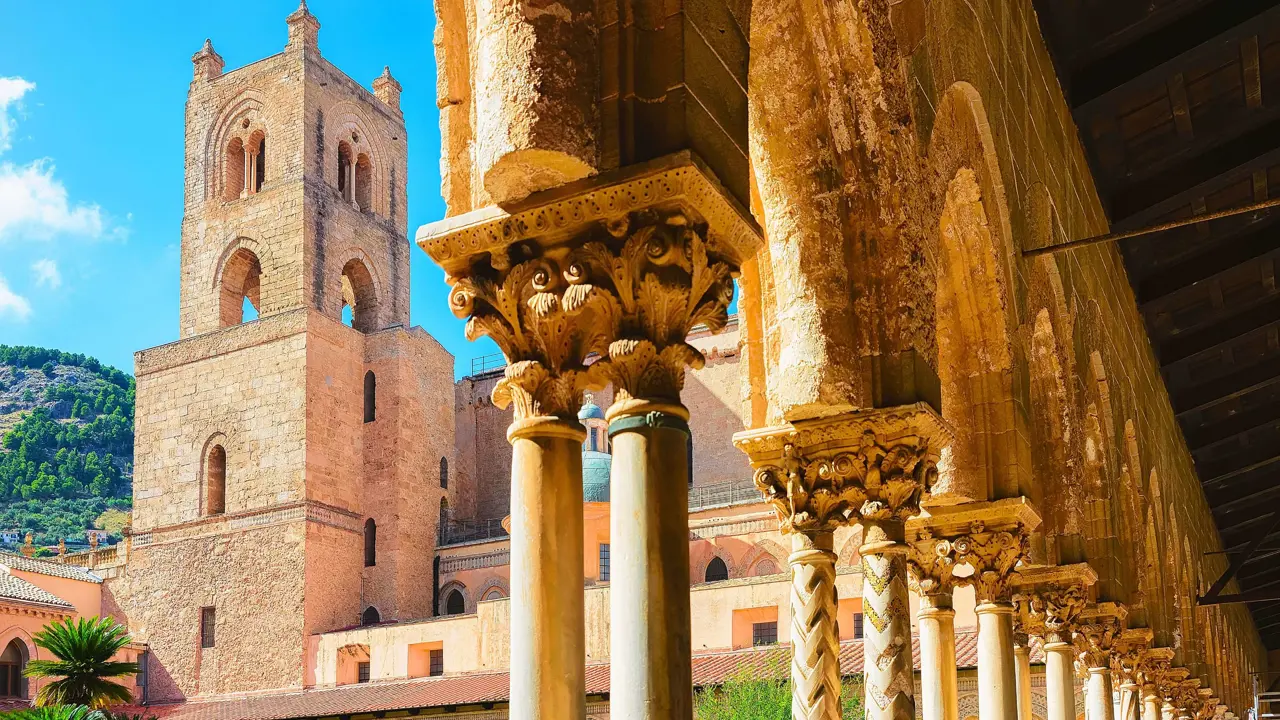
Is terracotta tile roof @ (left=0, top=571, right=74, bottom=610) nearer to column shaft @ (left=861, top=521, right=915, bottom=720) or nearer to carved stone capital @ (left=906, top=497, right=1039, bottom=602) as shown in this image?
carved stone capital @ (left=906, top=497, right=1039, bottom=602)

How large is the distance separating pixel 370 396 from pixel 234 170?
7.09m

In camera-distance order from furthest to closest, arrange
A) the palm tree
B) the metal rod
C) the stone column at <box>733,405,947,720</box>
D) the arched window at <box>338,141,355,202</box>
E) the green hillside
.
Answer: the green hillside, the arched window at <box>338,141,355,202</box>, the palm tree, the metal rod, the stone column at <box>733,405,947,720</box>

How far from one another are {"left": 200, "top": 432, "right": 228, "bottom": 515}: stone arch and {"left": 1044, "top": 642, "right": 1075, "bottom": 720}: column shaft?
29399 mm

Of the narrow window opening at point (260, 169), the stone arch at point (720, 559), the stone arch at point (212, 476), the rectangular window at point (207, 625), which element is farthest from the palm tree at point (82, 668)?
the narrow window opening at point (260, 169)

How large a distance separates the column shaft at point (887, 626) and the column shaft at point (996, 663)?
1.77m

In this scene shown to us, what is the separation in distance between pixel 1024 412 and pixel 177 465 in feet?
106

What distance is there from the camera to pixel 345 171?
38719 millimetres

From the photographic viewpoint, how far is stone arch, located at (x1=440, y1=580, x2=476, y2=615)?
36375 mm

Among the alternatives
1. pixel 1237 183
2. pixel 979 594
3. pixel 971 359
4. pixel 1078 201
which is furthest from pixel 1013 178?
pixel 1237 183

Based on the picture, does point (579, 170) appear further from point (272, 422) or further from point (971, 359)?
point (272, 422)

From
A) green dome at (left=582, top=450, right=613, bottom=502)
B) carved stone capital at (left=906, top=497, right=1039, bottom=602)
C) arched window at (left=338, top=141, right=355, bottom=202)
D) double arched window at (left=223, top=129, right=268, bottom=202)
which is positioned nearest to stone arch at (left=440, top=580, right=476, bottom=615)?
green dome at (left=582, top=450, right=613, bottom=502)

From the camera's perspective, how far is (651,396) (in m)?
3.63

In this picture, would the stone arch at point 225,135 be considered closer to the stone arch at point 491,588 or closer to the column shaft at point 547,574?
the stone arch at point 491,588

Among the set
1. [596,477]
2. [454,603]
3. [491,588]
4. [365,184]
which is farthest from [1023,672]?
[365,184]
